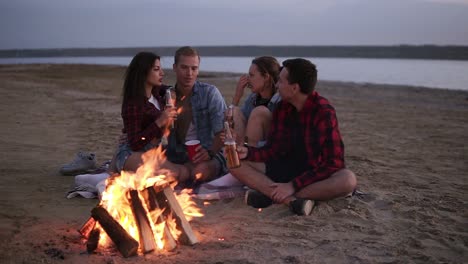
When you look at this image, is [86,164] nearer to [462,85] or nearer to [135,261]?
[135,261]

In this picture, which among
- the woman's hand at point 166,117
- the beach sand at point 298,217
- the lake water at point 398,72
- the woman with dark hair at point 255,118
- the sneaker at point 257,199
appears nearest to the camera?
the beach sand at point 298,217

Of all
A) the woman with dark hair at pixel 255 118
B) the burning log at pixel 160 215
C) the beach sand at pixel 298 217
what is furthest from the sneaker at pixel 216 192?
the burning log at pixel 160 215

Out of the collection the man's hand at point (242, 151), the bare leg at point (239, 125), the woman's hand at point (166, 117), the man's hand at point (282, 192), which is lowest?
the man's hand at point (282, 192)

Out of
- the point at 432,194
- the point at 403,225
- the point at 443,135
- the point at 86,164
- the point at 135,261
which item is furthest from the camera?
the point at 443,135

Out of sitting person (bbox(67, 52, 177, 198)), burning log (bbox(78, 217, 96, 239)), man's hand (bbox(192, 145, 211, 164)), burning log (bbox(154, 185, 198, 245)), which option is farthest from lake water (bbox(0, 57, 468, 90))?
burning log (bbox(78, 217, 96, 239))

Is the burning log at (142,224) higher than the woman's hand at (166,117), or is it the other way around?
the woman's hand at (166,117)

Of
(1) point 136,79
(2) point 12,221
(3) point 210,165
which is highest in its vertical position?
(1) point 136,79

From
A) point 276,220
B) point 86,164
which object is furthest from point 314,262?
point 86,164

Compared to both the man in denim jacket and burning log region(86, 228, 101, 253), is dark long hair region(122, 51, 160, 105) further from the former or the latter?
burning log region(86, 228, 101, 253)

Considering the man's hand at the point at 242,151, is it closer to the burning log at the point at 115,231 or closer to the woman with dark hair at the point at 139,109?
the woman with dark hair at the point at 139,109

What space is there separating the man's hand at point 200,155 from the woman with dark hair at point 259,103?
0.44 meters

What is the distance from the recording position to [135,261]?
374cm

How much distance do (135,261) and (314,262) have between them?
1.37 metres

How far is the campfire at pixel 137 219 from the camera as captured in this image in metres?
3.85
